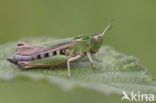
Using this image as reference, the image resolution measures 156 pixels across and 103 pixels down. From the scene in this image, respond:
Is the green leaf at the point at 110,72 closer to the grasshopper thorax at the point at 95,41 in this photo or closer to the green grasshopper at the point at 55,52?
the green grasshopper at the point at 55,52

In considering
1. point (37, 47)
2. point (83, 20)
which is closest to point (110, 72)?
point (37, 47)

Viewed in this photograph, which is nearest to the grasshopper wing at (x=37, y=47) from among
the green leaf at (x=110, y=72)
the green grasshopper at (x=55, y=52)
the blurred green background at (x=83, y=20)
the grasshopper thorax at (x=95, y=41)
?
the green grasshopper at (x=55, y=52)

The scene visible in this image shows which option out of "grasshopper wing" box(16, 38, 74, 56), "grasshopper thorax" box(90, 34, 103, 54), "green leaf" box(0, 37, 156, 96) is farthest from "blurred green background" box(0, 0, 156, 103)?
"grasshopper wing" box(16, 38, 74, 56)

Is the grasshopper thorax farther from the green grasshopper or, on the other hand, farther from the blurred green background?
the blurred green background

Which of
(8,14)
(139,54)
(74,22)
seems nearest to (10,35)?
(8,14)

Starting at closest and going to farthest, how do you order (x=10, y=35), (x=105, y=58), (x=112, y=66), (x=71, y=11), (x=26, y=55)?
(x=26, y=55), (x=112, y=66), (x=105, y=58), (x=10, y=35), (x=71, y=11)

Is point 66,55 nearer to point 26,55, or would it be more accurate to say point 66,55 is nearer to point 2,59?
point 26,55
